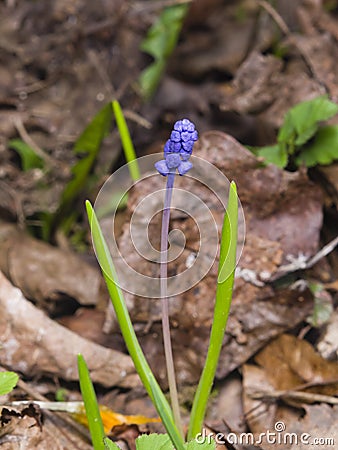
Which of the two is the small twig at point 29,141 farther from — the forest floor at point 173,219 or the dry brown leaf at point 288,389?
the dry brown leaf at point 288,389

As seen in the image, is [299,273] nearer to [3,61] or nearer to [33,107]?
[33,107]

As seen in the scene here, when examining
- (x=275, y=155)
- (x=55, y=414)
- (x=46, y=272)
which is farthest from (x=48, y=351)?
(x=275, y=155)

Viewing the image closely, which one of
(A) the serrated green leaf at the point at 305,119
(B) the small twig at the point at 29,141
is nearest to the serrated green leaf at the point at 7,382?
(A) the serrated green leaf at the point at 305,119

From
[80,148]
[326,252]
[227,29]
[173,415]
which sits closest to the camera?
[173,415]

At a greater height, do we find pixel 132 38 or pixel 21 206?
pixel 132 38

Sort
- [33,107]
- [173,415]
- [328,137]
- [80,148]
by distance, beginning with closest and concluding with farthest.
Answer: [173,415] → [328,137] → [80,148] → [33,107]

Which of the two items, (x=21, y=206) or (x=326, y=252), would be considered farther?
(x=21, y=206)

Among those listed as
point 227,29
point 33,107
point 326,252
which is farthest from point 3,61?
point 326,252
